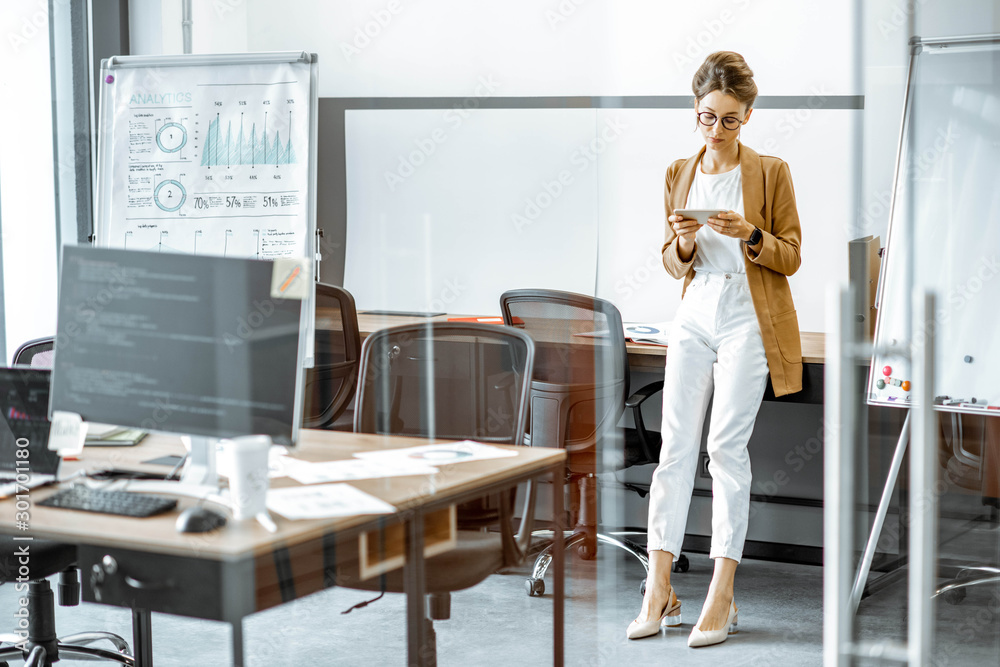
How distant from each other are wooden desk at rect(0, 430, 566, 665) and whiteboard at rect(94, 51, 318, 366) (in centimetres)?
157

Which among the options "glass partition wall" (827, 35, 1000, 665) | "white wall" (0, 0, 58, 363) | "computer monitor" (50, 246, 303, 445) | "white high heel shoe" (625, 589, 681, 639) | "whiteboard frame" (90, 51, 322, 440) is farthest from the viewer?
"whiteboard frame" (90, 51, 322, 440)

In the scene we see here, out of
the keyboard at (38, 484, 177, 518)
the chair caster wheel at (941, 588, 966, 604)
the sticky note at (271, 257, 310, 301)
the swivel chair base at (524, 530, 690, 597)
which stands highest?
the sticky note at (271, 257, 310, 301)

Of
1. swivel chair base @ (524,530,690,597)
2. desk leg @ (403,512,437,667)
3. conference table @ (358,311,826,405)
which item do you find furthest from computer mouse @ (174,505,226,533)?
conference table @ (358,311,826,405)

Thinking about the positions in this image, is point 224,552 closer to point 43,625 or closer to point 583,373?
point 43,625

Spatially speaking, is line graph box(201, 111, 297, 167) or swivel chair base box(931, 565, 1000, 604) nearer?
swivel chair base box(931, 565, 1000, 604)

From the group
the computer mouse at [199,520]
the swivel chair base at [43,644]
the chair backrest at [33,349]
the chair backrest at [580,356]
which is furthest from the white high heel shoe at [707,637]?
the chair backrest at [33,349]

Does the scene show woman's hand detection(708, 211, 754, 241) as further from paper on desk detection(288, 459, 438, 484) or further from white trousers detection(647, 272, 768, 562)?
paper on desk detection(288, 459, 438, 484)

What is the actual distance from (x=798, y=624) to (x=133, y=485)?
1.98 metres

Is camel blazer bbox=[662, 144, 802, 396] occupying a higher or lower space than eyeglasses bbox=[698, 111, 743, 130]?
lower

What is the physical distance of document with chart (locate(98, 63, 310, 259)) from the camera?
3.27 m

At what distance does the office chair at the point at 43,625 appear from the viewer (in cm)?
212

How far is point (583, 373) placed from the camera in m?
3.17

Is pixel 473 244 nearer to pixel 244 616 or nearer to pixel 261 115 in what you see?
pixel 261 115

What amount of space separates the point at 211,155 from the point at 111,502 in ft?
6.34
